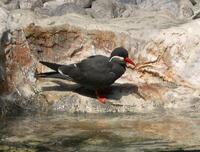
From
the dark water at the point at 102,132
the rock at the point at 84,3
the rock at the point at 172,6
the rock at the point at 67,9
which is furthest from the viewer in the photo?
the rock at the point at 84,3

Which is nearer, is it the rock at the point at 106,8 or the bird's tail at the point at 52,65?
the bird's tail at the point at 52,65

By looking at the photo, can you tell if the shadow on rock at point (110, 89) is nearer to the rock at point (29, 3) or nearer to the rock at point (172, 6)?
the rock at point (172, 6)

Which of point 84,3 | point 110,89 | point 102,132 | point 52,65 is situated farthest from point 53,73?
point 84,3

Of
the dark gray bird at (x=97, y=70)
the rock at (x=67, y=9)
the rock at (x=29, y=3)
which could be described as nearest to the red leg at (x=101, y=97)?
the dark gray bird at (x=97, y=70)

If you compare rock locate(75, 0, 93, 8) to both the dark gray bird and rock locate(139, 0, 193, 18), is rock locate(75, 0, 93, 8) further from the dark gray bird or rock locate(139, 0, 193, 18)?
the dark gray bird

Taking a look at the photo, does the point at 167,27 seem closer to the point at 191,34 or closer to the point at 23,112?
the point at 191,34

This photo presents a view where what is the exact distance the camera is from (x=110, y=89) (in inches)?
408

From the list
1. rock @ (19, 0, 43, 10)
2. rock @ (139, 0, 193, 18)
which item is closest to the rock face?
rock @ (139, 0, 193, 18)

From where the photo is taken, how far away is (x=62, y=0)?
695 inches

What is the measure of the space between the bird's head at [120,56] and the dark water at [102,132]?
3.08 feet

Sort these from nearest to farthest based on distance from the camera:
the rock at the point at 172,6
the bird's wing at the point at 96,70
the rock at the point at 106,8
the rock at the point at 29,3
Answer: the bird's wing at the point at 96,70
the rock at the point at 106,8
the rock at the point at 172,6
the rock at the point at 29,3

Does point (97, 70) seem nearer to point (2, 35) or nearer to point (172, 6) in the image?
point (2, 35)

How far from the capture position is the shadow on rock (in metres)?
10.1

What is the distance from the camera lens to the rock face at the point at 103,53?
9.93 meters
